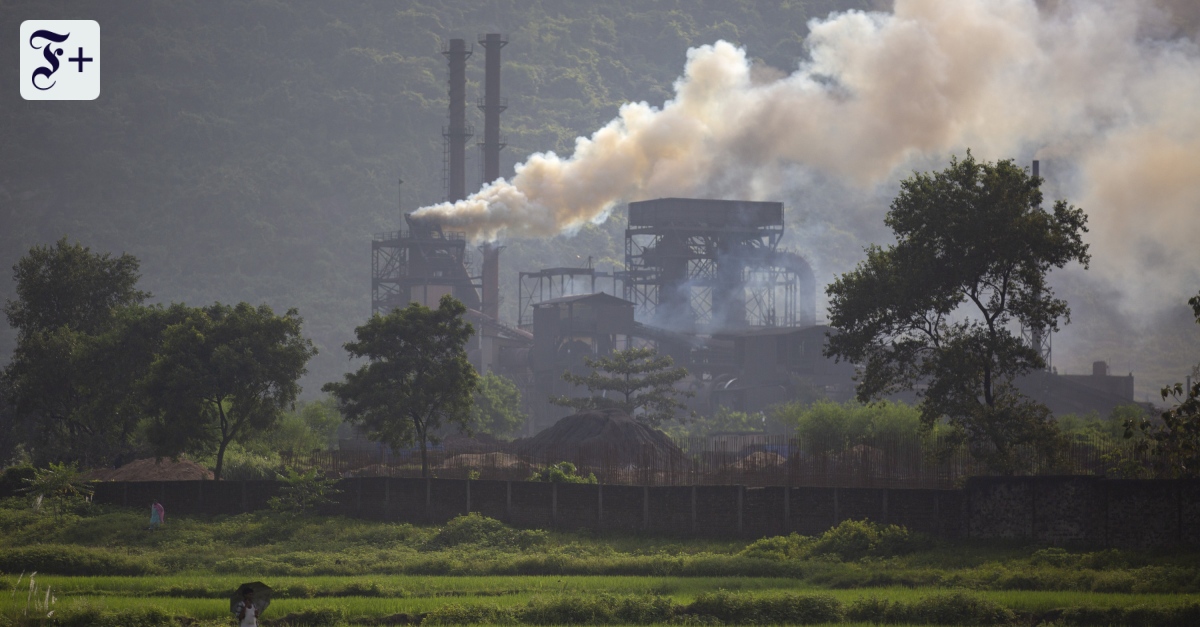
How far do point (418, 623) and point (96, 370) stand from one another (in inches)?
1921

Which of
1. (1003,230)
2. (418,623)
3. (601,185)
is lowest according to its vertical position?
(418,623)

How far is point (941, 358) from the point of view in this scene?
53625 mm

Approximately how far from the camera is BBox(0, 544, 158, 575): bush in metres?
48.5

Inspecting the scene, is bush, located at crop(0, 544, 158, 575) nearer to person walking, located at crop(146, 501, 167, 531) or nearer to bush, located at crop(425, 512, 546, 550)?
person walking, located at crop(146, 501, 167, 531)

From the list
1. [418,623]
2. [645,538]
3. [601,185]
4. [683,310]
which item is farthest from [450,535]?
[683,310]

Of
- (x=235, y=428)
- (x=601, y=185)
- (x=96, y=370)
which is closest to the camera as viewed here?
(x=235, y=428)

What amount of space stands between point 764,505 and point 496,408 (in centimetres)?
7814

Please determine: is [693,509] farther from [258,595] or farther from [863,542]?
[258,595]

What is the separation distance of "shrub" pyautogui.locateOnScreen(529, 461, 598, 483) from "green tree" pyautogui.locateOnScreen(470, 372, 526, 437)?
58508 mm

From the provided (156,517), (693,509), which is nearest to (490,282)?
(156,517)

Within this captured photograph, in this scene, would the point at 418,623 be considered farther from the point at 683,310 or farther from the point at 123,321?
the point at 683,310

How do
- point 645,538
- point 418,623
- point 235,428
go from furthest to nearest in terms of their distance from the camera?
point 235,428 → point 645,538 → point 418,623

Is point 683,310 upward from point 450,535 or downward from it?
upward

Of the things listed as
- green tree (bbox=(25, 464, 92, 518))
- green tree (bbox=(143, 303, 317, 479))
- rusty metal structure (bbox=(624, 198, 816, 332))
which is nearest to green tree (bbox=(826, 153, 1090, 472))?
green tree (bbox=(143, 303, 317, 479))
